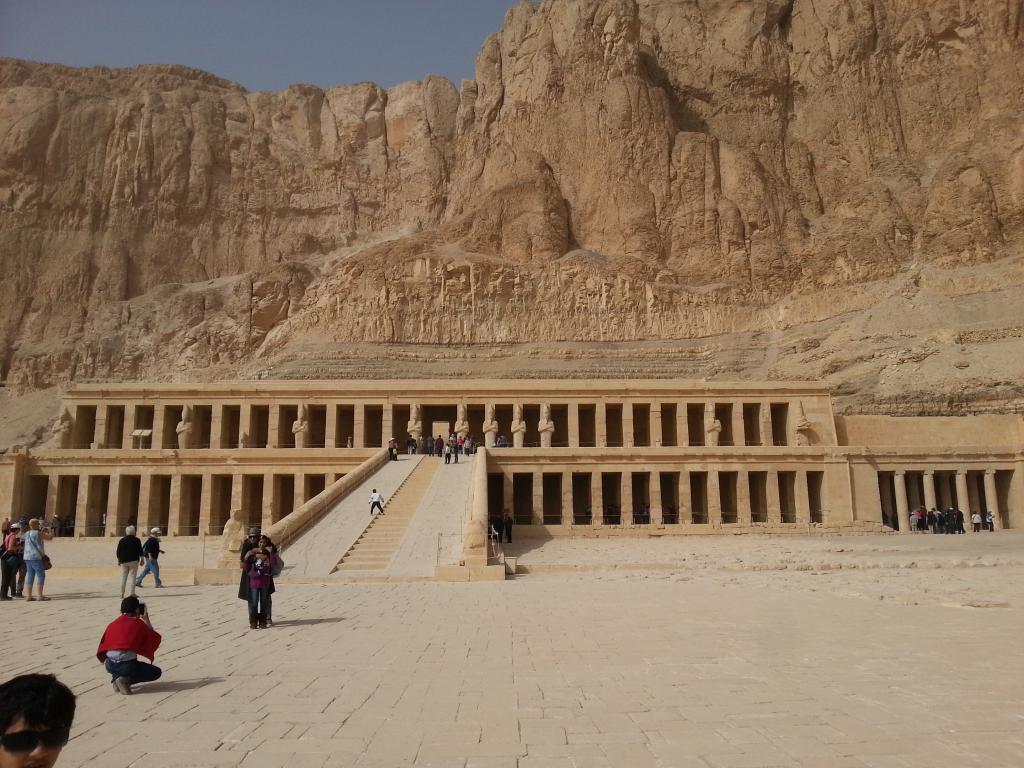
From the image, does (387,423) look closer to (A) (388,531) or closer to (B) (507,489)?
(B) (507,489)

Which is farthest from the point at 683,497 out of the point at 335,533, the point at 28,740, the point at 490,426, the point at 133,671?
the point at 28,740

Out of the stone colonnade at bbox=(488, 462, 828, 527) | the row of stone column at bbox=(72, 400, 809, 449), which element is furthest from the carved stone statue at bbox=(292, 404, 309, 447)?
the stone colonnade at bbox=(488, 462, 828, 527)

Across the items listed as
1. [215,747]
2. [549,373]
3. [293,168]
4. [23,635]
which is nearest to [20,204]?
[293,168]

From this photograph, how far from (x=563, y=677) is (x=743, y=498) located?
2733 centimetres

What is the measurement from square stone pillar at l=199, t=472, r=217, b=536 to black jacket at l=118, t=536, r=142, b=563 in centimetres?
1961

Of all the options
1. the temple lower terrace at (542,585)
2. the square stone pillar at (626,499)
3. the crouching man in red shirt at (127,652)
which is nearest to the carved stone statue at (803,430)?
the temple lower terrace at (542,585)

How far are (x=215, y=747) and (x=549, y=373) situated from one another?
54.4 meters

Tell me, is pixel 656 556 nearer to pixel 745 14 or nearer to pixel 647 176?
pixel 647 176

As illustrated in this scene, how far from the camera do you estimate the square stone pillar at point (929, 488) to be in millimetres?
33375

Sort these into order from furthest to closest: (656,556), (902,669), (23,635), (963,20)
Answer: (963,20) < (656,556) < (23,635) < (902,669)

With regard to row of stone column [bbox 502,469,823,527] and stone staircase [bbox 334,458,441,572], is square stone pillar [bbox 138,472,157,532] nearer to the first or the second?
stone staircase [bbox 334,458,441,572]

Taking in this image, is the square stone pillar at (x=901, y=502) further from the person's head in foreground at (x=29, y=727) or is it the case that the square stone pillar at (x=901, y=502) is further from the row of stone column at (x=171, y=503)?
the person's head in foreground at (x=29, y=727)

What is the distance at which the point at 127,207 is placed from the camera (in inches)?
3167

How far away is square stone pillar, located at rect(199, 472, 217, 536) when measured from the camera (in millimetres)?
33500
